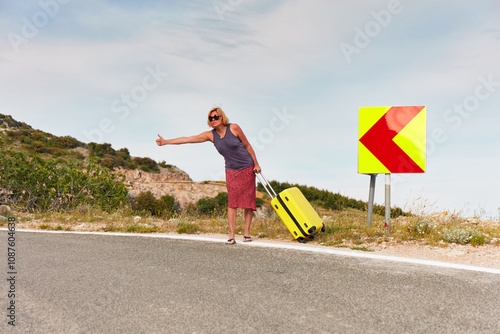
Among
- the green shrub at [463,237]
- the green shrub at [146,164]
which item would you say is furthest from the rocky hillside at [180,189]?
the green shrub at [463,237]

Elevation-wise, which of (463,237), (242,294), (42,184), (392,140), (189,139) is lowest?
(242,294)

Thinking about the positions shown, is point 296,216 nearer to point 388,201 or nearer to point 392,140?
point 388,201

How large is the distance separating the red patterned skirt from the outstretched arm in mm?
689

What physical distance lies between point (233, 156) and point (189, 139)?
85cm

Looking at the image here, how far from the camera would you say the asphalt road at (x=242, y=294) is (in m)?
3.42

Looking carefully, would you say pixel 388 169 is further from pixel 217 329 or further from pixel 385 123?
pixel 217 329

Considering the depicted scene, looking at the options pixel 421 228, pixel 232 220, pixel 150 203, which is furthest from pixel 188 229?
pixel 150 203

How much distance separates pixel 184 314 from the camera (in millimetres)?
3604

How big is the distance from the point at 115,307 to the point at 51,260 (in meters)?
2.63

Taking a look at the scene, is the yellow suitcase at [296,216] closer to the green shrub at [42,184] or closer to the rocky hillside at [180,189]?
the green shrub at [42,184]

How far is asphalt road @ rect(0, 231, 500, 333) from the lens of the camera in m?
3.42

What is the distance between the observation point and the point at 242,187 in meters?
7.25

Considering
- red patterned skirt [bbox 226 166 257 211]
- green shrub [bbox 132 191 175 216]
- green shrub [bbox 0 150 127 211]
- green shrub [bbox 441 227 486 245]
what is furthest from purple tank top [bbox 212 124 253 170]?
green shrub [bbox 132 191 175 216]

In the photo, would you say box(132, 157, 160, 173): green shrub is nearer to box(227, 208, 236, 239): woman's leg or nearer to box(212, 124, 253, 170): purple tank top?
box(227, 208, 236, 239): woman's leg
